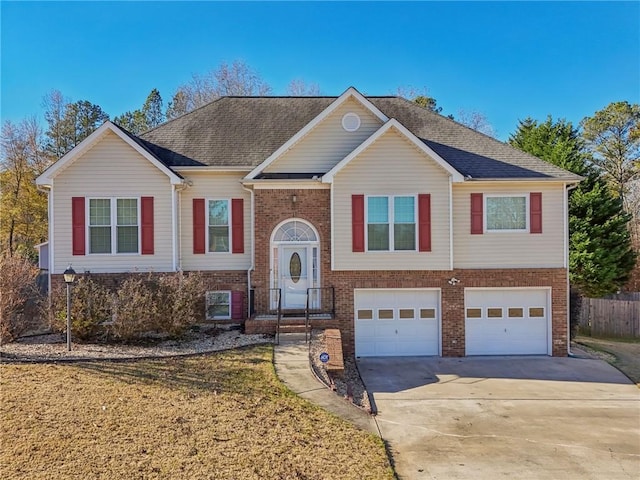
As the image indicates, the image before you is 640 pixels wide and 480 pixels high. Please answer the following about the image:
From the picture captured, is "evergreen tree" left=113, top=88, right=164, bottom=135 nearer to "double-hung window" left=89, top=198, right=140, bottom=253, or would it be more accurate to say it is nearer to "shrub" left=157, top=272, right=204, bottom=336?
"double-hung window" left=89, top=198, right=140, bottom=253

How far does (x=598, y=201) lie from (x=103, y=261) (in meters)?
20.1

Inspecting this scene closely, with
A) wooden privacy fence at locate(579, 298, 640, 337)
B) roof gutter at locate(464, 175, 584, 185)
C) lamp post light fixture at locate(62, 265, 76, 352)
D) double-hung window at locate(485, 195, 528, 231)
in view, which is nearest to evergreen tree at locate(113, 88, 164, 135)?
lamp post light fixture at locate(62, 265, 76, 352)

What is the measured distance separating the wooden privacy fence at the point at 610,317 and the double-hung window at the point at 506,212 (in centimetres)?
790

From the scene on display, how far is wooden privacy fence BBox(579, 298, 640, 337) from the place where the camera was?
53.8 feet

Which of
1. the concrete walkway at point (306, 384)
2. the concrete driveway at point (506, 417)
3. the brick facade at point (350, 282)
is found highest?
the brick facade at point (350, 282)

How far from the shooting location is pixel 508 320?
1256 centimetres

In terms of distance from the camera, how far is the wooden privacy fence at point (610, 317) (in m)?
16.4

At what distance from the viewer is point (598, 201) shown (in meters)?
18.1

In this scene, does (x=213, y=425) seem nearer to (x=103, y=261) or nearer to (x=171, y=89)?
(x=103, y=261)

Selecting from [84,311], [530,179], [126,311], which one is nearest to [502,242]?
[530,179]

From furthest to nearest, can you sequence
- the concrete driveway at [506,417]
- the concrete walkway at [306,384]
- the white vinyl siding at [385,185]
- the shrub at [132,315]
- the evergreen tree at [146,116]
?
the evergreen tree at [146,116] < the white vinyl siding at [385,185] < the shrub at [132,315] < the concrete walkway at [306,384] < the concrete driveway at [506,417]

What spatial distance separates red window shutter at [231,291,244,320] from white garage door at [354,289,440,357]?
3.58 metres

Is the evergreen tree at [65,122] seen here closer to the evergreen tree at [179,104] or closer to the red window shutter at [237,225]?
the evergreen tree at [179,104]

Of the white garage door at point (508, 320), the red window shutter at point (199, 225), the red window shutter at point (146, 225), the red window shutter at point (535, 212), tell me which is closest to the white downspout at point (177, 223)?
the red window shutter at point (199, 225)
